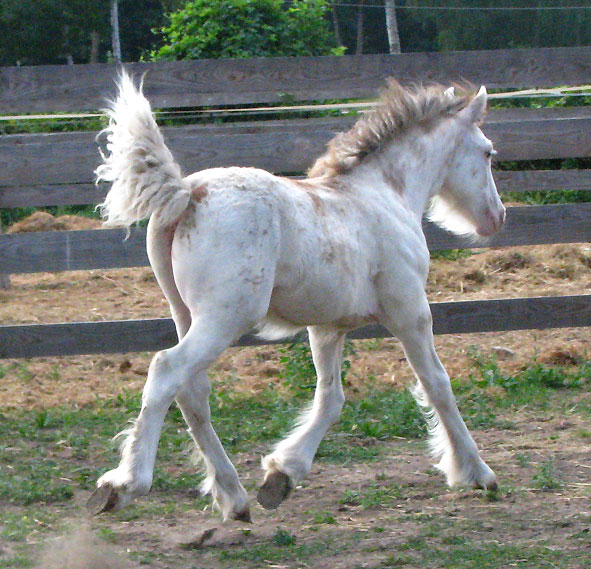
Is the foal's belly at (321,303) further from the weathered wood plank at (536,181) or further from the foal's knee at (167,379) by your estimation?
the weathered wood plank at (536,181)

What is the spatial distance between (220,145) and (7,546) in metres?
3.44

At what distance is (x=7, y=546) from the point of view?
3672mm

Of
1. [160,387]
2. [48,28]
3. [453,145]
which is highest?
[48,28]

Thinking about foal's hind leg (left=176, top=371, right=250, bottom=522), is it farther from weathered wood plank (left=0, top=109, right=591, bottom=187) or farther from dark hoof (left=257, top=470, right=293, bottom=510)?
weathered wood plank (left=0, top=109, right=591, bottom=187)

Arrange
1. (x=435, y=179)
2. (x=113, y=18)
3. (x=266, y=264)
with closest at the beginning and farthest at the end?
1. (x=266, y=264)
2. (x=435, y=179)
3. (x=113, y=18)

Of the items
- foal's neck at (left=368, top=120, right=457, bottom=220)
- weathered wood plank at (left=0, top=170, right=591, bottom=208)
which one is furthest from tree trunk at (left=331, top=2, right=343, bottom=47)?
foal's neck at (left=368, top=120, right=457, bottom=220)

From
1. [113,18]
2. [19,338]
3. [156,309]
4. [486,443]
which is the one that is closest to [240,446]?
[486,443]

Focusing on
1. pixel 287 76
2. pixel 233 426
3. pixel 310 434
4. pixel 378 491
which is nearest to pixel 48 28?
pixel 287 76

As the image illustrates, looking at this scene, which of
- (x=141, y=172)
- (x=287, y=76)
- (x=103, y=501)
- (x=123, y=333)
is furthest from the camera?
(x=287, y=76)

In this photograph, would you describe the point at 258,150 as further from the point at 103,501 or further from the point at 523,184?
the point at 103,501

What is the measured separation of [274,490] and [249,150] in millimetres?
2971

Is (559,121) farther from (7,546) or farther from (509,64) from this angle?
(7,546)

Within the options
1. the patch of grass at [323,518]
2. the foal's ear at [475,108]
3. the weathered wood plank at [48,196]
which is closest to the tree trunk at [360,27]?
the weathered wood plank at [48,196]

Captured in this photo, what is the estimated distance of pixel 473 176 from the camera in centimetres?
506
